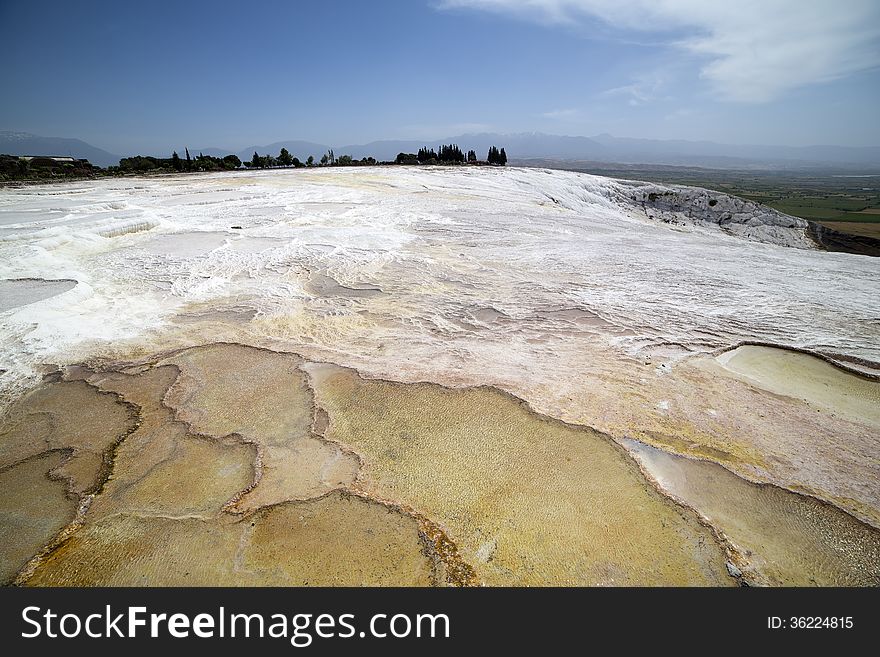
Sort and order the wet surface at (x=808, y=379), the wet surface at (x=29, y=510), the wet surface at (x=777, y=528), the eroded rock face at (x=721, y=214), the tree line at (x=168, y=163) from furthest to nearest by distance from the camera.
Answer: the eroded rock face at (x=721, y=214) → the tree line at (x=168, y=163) → the wet surface at (x=808, y=379) → the wet surface at (x=29, y=510) → the wet surface at (x=777, y=528)

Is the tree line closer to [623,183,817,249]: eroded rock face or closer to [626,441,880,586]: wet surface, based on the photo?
[623,183,817,249]: eroded rock face

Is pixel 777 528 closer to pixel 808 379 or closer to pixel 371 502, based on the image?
pixel 808 379

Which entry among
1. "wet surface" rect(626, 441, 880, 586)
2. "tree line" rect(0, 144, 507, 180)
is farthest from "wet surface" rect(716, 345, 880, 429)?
"tree line" rect(0, 144, 507, 180)

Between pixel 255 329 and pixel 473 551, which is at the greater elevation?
pixel 255 329

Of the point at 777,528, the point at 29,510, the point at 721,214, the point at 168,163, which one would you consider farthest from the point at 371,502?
the point at 168,163

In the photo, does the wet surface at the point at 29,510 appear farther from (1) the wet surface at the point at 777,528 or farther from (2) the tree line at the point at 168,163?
(2) the tree line at the point at 168,163

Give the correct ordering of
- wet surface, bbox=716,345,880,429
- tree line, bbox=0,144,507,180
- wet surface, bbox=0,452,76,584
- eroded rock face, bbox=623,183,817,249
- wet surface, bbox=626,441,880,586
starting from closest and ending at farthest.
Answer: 1. wet surface, bbox=626,441,880,586
2. wet surface, bbox=0,452,76,584
3. wet surface, bbox=716,345,880,429
4. tree line, bbox=0,144,507,180
5. eroded rock face, bbox=623,183,817,249

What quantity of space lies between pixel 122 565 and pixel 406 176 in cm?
2689

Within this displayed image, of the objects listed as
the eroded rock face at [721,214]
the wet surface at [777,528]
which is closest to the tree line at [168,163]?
the eroded rock face at [721,214]

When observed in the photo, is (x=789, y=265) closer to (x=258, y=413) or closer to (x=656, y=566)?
(x=656, y=566)

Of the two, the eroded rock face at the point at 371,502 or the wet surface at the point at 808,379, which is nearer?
the eroded rock face at the point at 371,502

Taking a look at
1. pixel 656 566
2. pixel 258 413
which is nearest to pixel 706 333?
pixel 656 566

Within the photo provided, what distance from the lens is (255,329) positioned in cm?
698

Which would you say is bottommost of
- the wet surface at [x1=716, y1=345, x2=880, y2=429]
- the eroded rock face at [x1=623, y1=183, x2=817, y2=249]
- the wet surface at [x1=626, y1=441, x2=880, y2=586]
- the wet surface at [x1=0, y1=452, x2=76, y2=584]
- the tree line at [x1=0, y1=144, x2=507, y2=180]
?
the wet surface at [x1=626, y1=441, x2=880, y2=586]
